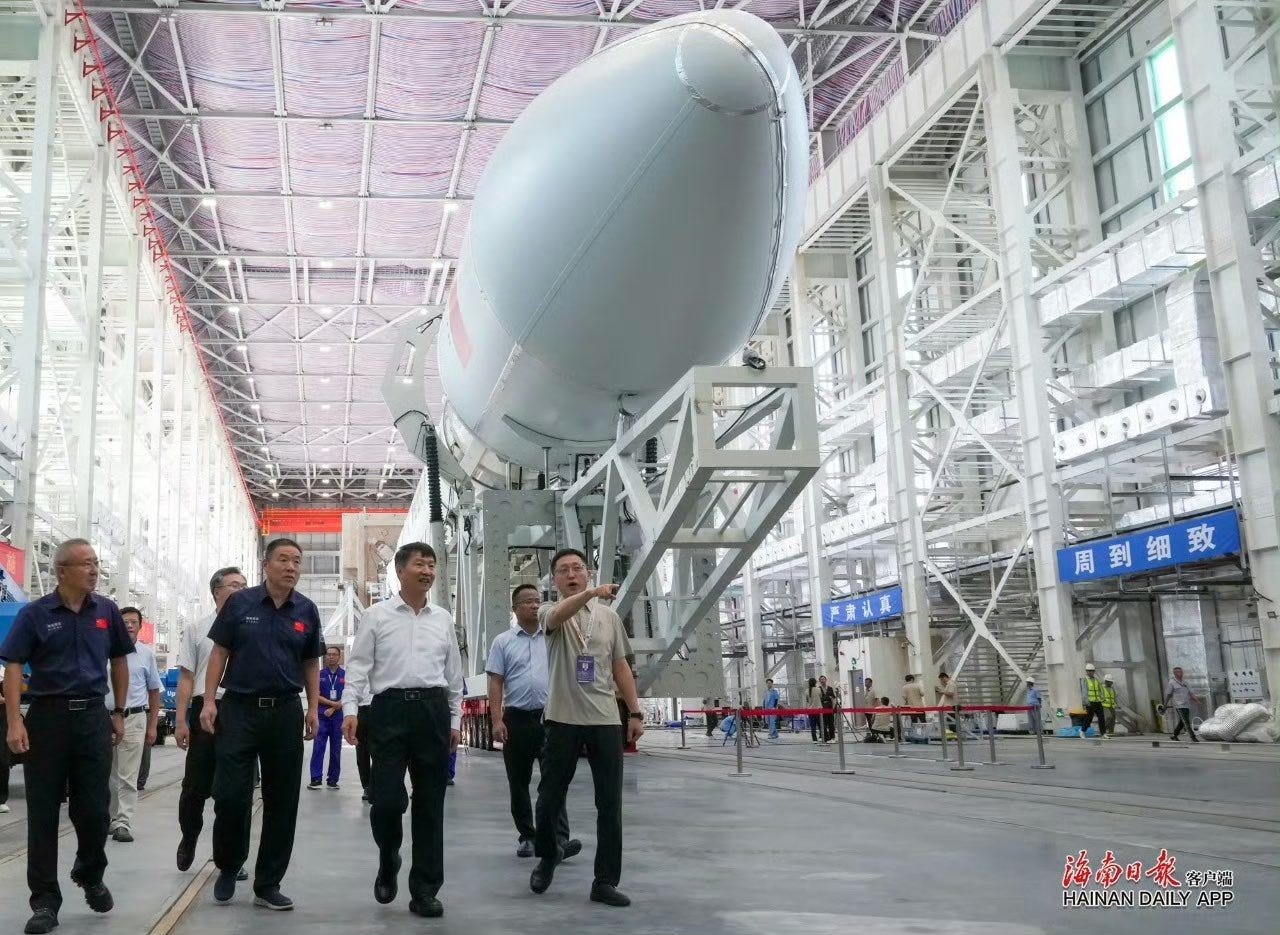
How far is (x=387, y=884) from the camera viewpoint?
4.18 meters

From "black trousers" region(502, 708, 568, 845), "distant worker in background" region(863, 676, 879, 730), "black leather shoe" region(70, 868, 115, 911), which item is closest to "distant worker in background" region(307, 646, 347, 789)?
"black trousers" region(502, 708, 568, 845)

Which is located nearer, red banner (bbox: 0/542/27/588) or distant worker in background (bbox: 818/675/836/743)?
red banner (bbox: 0/542/27/588)

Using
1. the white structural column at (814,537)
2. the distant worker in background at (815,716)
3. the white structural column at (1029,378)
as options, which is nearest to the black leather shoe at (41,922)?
the white structural column at (1029,378)

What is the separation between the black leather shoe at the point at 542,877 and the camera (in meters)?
4.38

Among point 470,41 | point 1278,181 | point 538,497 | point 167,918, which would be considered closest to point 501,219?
point 538,497

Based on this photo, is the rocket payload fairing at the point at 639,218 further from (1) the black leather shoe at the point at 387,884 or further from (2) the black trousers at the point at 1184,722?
(2) the black trousers at the point at 1184,722

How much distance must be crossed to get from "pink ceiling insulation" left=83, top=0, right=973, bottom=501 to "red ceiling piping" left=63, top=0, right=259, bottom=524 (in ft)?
1.92

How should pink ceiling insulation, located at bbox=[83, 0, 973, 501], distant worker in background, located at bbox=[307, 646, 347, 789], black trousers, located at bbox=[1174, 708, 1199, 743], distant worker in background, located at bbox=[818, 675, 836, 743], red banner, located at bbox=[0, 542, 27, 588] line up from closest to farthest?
distant worker in background, located at bbox=[307, 646, 347, 789]
red banner, located at bbox=[0, 542, 27, 588]
black trousers, located at bbox=[1174, 708, 1199, 743]
pink ceiling insulation, located at bbox=[83, 0, 973, 501]
distant worker in background, located at bbox=[818, 675, 836, 743]

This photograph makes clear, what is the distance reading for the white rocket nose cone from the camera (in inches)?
243

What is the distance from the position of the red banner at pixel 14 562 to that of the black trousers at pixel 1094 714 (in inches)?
602

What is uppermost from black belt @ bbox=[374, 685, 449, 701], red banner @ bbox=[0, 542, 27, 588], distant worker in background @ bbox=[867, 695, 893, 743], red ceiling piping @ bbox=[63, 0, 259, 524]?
red ceiling piping @ bbox=[63, 0, 259, 524]

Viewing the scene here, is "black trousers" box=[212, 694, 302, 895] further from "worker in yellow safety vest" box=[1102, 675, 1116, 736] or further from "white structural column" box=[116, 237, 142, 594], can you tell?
"white structural column" box=[116, 237, 142, 594]

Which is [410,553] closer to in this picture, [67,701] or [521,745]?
[67,701]

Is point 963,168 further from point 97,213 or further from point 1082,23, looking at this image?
point 97,213
